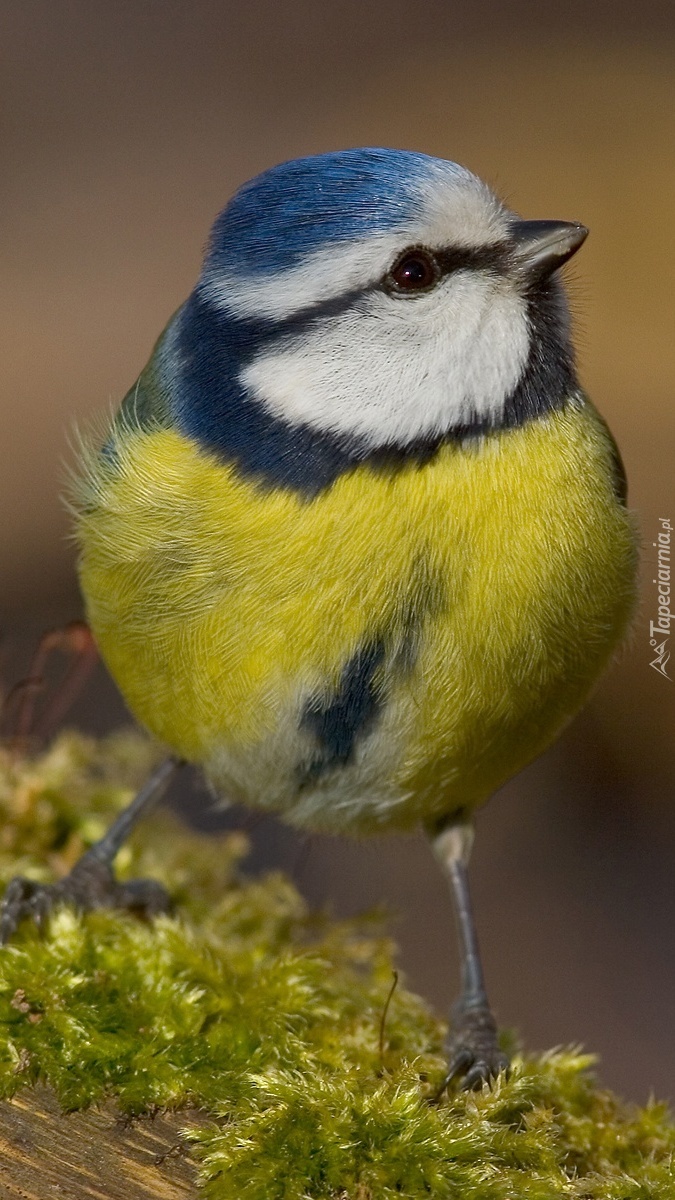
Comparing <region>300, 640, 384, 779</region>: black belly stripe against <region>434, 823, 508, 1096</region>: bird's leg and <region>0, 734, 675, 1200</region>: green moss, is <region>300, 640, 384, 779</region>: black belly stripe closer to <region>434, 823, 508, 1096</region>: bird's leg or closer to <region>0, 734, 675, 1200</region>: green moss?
<region>0, 734, 675, 1200</region>: green moss

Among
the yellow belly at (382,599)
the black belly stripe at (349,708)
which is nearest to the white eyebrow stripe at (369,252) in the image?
the yellow belly at (382,599)

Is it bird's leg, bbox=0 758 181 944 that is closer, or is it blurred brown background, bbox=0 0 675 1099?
bird's leg, bbox=0 758 181 944

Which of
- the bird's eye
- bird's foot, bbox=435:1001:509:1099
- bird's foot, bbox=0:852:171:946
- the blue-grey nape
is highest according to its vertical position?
the blue-grey nape

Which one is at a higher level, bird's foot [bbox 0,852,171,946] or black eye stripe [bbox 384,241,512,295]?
black eye stripe [bbox 384,241,512,295]

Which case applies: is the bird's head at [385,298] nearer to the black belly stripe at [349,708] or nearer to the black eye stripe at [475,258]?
the black eye stripe at [475,258]

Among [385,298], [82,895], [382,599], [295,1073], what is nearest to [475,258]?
[385,298]

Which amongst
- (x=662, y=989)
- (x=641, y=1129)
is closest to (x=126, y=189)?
(x=662, y=989)

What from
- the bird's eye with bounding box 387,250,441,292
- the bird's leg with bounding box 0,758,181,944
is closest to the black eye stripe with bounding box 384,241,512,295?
the bird's eye with bounding box 387,250,441,292

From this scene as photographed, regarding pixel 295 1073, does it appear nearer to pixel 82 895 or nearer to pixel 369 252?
pixel 82 895

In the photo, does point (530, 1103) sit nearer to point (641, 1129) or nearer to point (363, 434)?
point (641, 1129)
